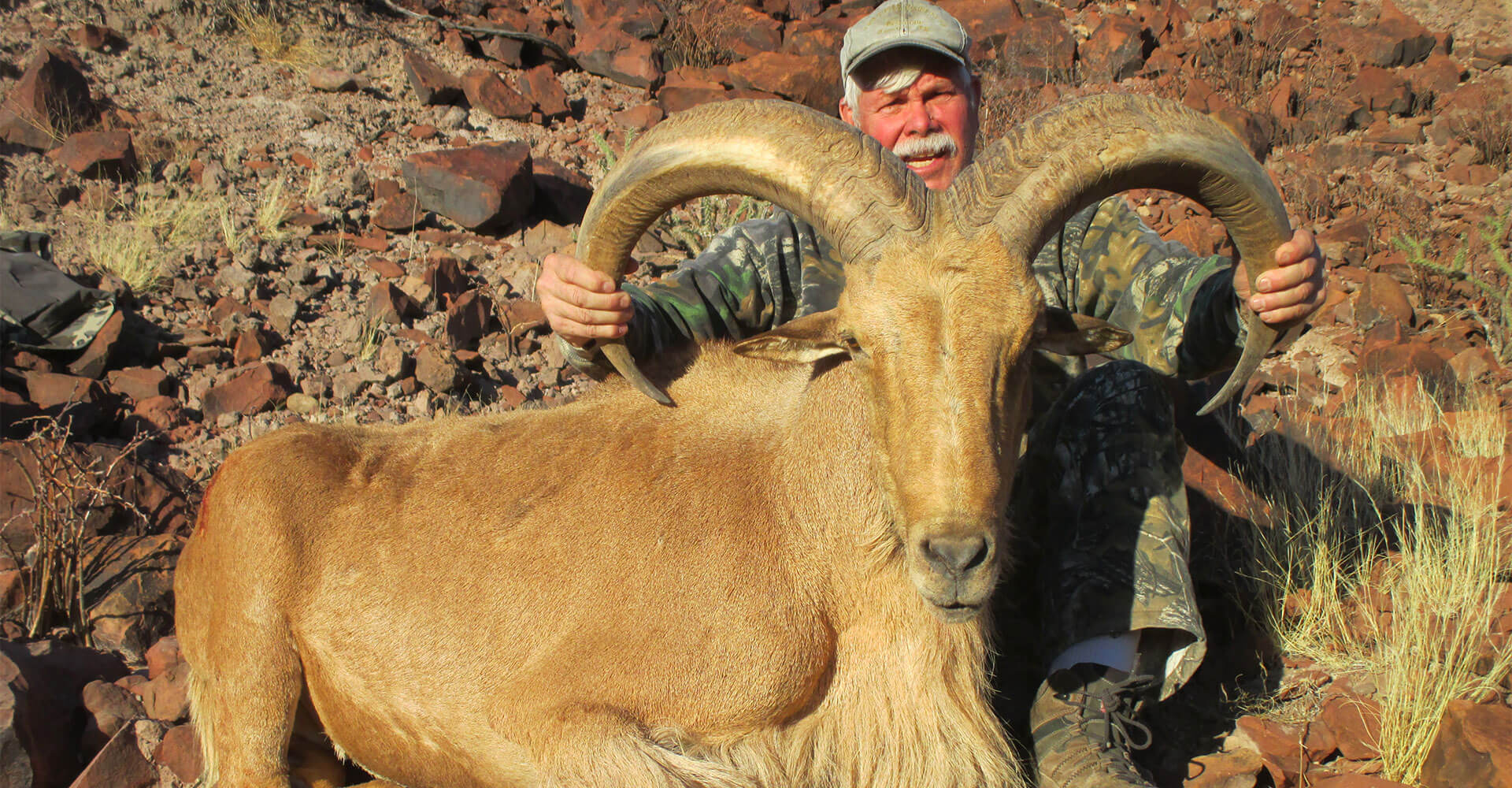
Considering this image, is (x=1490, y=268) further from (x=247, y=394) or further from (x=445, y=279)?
(x=247, y=394)

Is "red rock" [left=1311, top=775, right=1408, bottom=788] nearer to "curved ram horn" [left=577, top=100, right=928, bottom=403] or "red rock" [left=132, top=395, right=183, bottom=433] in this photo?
"curved ram horn" [left=577, top=100, right=928, bottom=403]

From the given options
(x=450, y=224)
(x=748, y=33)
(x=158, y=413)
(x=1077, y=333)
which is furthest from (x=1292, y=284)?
(x=748, y=33)

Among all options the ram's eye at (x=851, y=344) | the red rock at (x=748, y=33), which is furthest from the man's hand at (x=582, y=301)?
the red rock at (x=748, y=33)

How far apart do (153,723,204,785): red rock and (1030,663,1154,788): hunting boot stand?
329cm

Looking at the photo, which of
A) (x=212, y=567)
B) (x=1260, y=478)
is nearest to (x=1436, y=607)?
(x=1260, y=478)

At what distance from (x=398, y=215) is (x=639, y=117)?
3206 mm

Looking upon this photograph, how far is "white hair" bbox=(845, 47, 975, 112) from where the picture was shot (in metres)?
5.36

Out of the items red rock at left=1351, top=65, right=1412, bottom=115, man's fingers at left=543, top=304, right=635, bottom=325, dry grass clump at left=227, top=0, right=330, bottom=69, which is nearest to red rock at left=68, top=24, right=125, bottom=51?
dry grass clump at left=227, top=0, right=330, bottom=69

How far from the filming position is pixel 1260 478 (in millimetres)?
5934

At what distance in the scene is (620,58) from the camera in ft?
40.0

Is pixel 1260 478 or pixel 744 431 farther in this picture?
pixel 1260 478

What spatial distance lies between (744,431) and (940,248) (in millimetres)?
1223

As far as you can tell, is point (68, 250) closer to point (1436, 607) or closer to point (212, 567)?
point (212, 567)

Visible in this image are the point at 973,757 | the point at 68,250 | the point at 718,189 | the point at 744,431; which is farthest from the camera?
the point at 68,250
